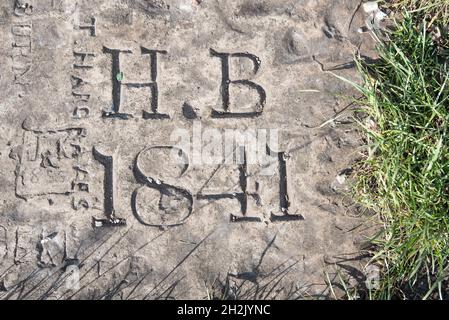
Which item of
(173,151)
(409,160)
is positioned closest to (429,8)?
(409,160)

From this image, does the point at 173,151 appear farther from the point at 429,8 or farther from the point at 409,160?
the point at 429,8

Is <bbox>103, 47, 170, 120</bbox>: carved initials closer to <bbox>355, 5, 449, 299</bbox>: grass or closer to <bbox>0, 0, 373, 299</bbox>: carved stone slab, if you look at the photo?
<bbox>0, 0, 373, 299</bbox>: carved stone slab

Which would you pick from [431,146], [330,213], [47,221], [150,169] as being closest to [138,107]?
[150,169]

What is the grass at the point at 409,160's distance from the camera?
2.69m

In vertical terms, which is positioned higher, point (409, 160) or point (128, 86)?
point (128, 86)

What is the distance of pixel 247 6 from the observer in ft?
9.57

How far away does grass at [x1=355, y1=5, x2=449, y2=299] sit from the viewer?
269 cm

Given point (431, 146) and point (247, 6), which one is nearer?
point (431, 146)

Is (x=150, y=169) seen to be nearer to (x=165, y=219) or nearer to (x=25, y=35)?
(x=165, y=219)

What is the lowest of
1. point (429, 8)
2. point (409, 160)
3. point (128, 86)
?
point (409, 160)

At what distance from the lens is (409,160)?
8.91 ft

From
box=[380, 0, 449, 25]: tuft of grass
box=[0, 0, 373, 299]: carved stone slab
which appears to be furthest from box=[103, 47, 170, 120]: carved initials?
box=[380, 0, 449, 25]: tuft of grass

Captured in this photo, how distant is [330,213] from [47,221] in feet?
4.76

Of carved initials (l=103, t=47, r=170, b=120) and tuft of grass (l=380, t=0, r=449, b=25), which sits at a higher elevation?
tuft of grass (l=380, t=0, r=449, b=25)
